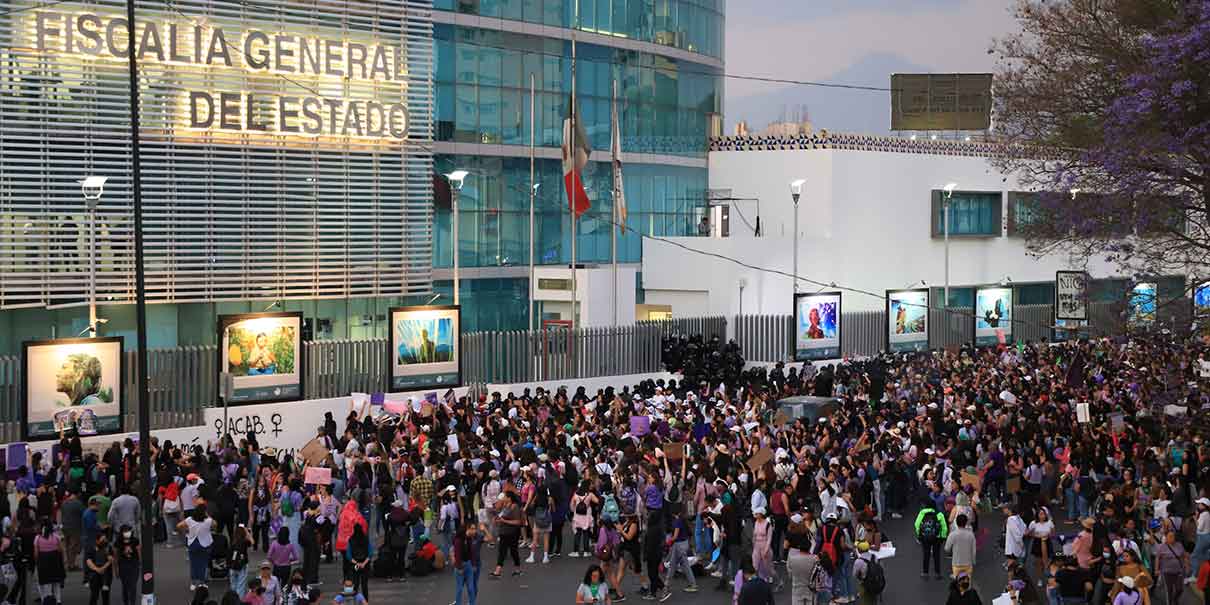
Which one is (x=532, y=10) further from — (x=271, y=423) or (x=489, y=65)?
(x=271, y=423)

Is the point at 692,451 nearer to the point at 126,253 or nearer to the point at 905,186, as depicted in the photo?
the point at 126,253

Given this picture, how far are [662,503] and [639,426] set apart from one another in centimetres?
729

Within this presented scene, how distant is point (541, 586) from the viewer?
21812 millimetres

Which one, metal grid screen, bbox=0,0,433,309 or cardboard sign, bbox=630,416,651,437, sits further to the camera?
metal grid screen, bbox=0,0,433,309

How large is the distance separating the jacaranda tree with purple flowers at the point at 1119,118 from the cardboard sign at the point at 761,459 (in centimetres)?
585

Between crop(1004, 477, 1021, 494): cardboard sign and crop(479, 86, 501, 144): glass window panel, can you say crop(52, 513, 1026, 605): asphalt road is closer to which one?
crop(1004, 477, 1021, 494): cardboard sign

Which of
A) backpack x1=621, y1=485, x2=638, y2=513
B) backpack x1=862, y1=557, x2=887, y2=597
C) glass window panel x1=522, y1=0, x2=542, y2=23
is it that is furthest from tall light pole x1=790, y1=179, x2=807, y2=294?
backpack x1=862, y1=557, x2=887, y2=597

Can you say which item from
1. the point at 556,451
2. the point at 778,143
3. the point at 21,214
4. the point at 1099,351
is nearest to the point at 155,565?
the point at 556,451

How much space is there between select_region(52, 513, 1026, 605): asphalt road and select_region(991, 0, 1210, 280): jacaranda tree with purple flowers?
205 inches

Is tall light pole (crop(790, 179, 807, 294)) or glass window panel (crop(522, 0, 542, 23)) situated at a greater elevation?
glass window panel (crop(522, 0, 542, 23))

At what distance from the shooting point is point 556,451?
87.0 feet

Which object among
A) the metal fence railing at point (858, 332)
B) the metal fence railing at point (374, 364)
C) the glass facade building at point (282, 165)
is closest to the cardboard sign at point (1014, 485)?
the metal fence railing at point (374, 364)

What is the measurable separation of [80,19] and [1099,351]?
29.0 m

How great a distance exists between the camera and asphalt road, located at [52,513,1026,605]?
21.0m
